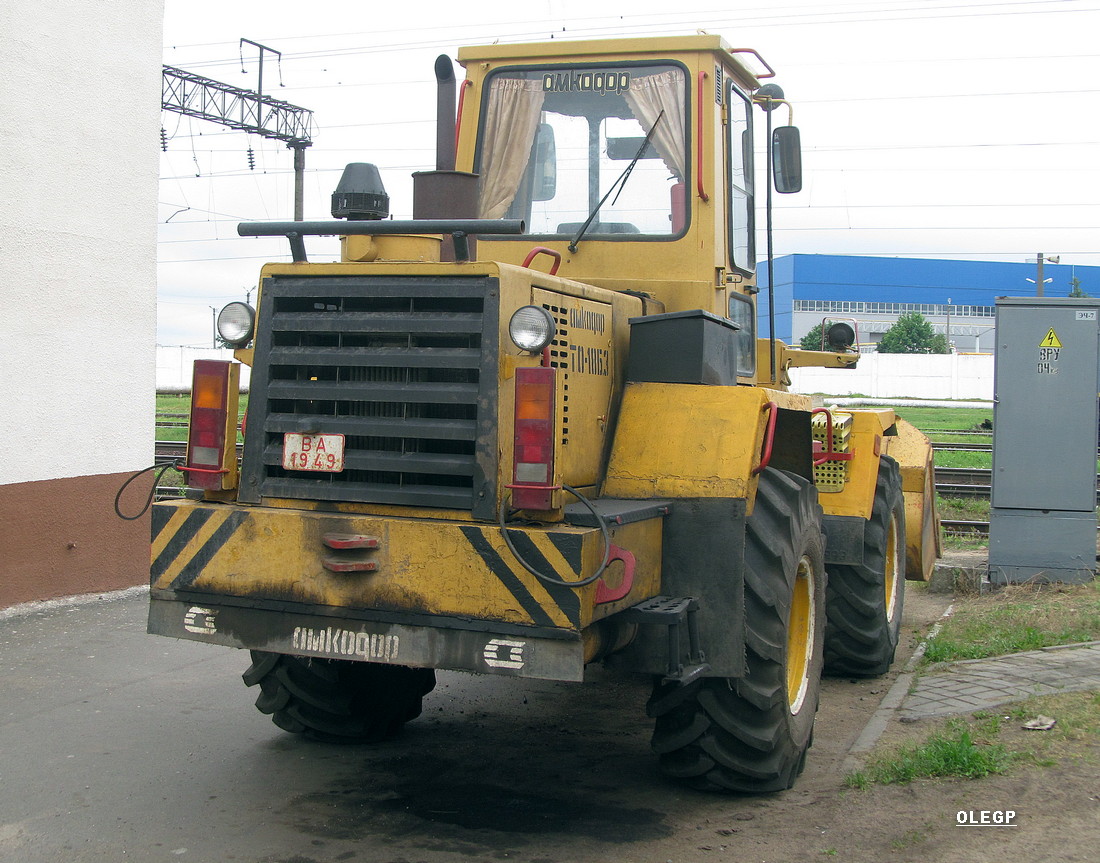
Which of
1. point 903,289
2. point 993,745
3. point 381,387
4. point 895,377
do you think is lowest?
point 993,745

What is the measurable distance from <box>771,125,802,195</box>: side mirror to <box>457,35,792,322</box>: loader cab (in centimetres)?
22

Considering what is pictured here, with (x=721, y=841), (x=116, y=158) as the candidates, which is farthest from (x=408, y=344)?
(x=116, y=158)

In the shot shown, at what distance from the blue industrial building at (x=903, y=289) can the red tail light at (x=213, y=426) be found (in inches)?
3195

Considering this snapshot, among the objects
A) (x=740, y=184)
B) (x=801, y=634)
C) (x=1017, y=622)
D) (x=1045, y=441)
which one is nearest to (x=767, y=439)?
(x=801, y=634)

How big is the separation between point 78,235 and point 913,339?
68217 mm

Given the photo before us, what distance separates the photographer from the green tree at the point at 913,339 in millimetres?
71688

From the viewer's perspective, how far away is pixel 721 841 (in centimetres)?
456

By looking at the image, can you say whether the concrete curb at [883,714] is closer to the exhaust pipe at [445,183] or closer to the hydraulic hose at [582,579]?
the hydraulic hose at [582,579]

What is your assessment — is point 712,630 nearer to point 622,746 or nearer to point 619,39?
point 622,746

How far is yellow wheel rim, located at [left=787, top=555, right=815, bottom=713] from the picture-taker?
5492 millimetres

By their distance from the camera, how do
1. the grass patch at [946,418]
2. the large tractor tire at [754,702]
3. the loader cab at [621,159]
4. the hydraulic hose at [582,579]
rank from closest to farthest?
the hydraulic hose at [582,579] → the large tractor tire at [754,702] → the loader cab at [621,159] → the grass patch at [946,418]

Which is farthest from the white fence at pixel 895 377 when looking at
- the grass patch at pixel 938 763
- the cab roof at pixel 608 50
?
the grass patch at pixel 938 763

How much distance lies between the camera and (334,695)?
5.64 metres

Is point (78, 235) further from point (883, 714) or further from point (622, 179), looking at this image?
point (883, 714)
